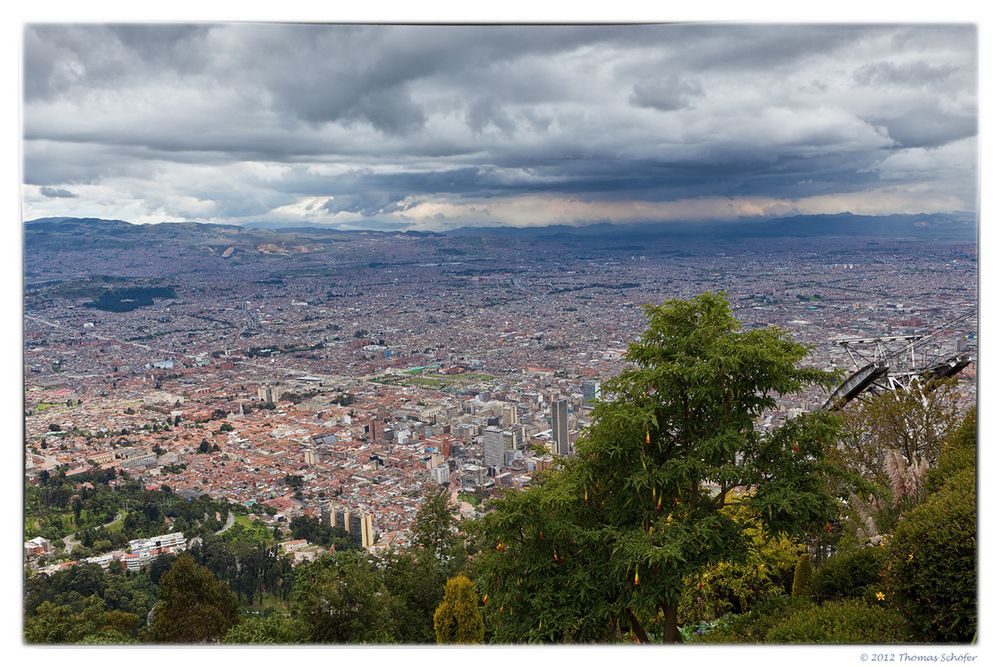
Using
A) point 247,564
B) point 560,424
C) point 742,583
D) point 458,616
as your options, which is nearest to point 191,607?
point 247,564

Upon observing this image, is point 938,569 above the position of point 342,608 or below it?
above

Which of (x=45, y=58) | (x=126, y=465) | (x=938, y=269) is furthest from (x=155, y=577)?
(x=938, y=269)

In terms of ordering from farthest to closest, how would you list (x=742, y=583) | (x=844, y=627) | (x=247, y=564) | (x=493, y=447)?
1. (x=493, y=447)
2. (x=247, y=564)
3. (x=742, y=583)
4. (x=844, y=627)

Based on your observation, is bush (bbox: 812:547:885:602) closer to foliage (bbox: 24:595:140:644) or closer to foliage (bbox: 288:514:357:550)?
foliage (bbox: 288:514:357:550)

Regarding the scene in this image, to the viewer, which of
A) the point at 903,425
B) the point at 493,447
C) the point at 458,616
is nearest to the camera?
the point at 458,616

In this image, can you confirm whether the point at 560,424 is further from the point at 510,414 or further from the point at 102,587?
the point at 102,587

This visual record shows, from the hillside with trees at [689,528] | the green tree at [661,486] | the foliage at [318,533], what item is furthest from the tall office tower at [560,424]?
the foliage at [318,533]
